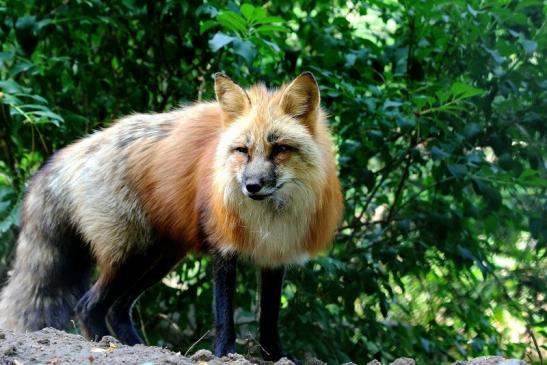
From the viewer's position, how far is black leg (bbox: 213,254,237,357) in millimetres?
4957

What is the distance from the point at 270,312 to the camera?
17.7 ft

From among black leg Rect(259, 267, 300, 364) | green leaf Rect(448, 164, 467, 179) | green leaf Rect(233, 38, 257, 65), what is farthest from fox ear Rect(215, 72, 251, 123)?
green leaf Rect(448, 164, 467, 179)

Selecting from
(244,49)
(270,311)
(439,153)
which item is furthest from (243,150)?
(439,153)

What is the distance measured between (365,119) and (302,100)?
4.61ft

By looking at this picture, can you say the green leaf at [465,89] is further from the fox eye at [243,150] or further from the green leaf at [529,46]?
the fox eye at [243,150]

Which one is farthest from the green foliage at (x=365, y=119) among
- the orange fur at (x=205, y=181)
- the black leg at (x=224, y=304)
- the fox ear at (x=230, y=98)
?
the orange fur at (x=205, y=181)

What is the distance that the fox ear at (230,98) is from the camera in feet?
16.8

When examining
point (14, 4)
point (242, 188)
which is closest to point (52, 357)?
point (242, 188)

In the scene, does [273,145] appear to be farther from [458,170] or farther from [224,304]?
[458,170]

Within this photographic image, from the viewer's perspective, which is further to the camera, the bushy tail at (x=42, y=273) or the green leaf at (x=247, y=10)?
the bushy tail at (x=42, y=273)

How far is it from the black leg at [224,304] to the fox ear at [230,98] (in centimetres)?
97

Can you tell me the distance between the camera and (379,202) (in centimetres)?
709

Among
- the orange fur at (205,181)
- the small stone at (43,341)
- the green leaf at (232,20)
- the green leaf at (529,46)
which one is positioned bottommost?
the small stone at (43,341)

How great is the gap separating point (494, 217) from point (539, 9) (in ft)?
5.72
